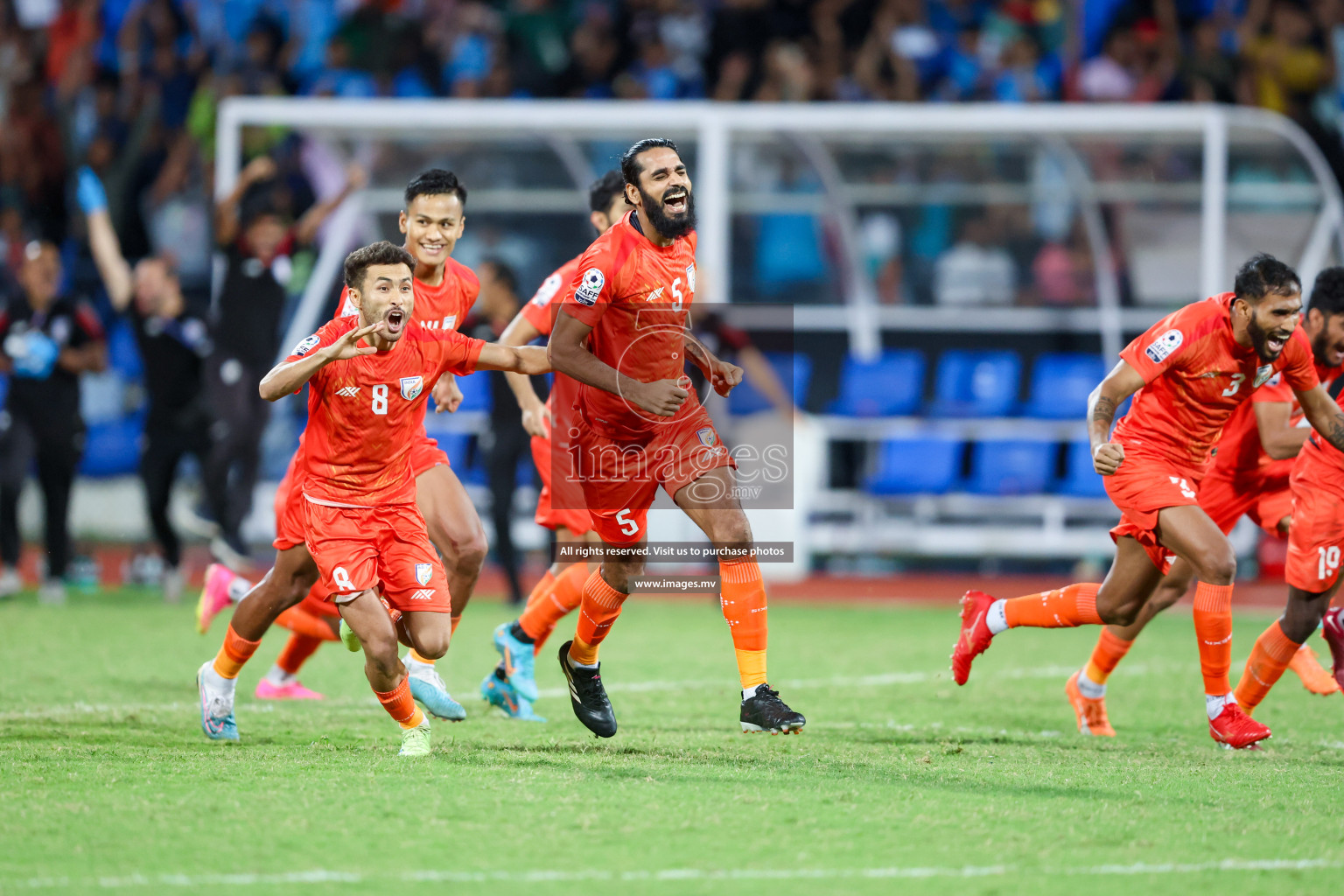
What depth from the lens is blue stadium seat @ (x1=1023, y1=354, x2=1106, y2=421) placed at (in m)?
13.6

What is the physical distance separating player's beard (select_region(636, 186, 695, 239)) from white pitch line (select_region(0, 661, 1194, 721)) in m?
2.90

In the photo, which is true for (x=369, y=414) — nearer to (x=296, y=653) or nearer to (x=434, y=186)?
(x=434, y=186)

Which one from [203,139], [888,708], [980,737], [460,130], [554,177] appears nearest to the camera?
[980,737]

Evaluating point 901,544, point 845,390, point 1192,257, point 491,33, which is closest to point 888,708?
point 901,544

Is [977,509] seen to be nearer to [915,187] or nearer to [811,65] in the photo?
[915,187]

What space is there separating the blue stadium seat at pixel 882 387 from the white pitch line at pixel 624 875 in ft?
31.6

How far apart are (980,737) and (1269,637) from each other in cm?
141

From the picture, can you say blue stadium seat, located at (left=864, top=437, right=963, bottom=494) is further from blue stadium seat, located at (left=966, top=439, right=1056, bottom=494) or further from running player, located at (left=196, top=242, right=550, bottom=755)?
running player, located at (left=196, top=242, right=550, bottom=755)

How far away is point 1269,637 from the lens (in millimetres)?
6871

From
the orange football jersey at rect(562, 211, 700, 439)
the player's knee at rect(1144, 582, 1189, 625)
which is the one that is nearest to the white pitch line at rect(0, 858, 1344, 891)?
the orange football jersey at rect(562, 211, 700, 439)

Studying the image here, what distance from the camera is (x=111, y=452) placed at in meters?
14.3

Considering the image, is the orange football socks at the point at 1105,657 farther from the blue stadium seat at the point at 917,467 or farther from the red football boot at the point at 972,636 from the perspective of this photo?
the blue stadium seat at the point at 917,467

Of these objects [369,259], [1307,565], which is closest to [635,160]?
[369,259]

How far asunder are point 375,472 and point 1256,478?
429 centimetres
